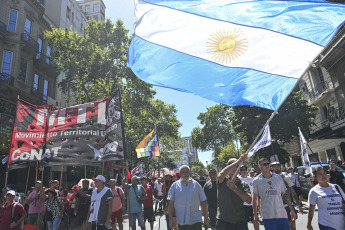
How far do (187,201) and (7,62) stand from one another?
71.9ft

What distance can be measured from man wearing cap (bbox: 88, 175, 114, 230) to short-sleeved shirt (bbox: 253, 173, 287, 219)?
11.2 feet

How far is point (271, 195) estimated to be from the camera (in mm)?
4746

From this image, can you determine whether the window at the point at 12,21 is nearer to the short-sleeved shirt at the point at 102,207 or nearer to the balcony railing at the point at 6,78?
the balcony railing at the point at 6,78

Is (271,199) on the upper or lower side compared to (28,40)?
lower

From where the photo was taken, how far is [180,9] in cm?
446

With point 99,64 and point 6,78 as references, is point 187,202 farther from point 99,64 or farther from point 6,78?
point 6,78

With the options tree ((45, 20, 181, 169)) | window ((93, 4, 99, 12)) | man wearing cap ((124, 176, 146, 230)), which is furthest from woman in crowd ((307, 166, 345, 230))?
window ((93, 4, 99, 12))

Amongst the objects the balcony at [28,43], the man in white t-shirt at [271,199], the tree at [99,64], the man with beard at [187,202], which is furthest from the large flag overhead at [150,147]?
the balcony at [28,43]

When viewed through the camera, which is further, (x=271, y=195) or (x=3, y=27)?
(x=3, y=27)

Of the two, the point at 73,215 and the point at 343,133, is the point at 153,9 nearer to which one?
the point at 73,215

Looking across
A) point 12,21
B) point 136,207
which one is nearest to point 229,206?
point 136,207

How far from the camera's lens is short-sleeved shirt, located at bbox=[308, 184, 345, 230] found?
14.3ft

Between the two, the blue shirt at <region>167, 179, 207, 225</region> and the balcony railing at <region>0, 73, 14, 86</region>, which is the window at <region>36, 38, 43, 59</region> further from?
the blue shirt at <region>167, 179, 207, 225</region>

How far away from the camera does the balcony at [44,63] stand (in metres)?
24.6
